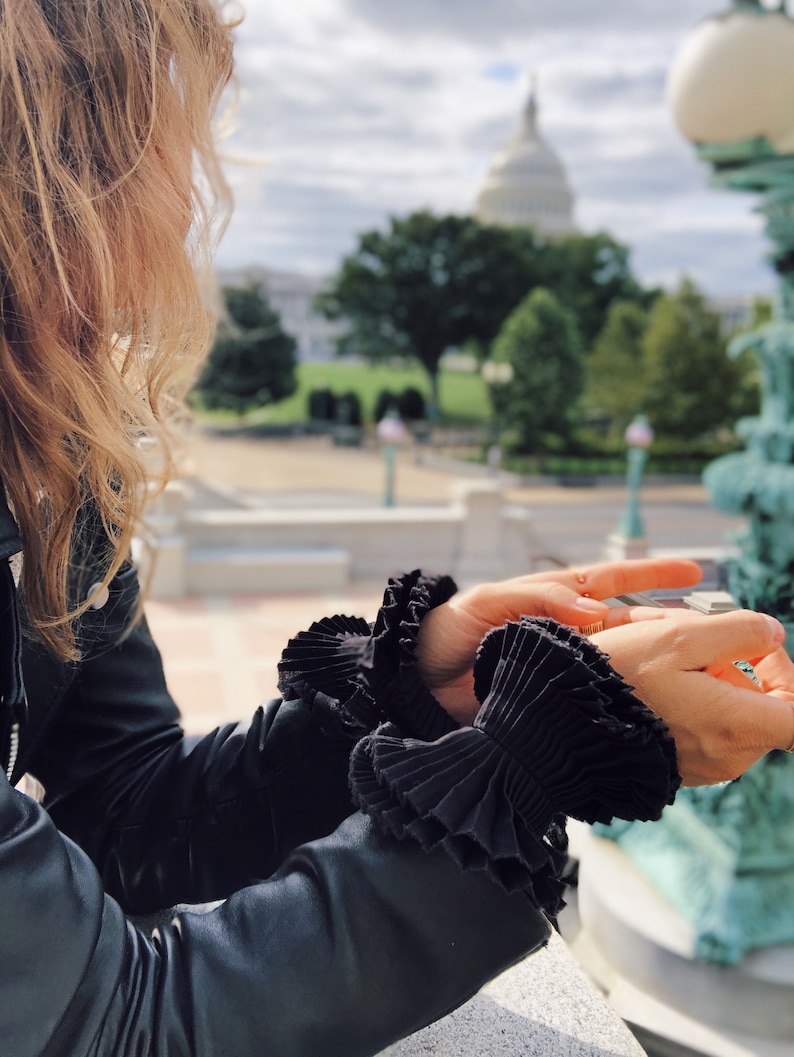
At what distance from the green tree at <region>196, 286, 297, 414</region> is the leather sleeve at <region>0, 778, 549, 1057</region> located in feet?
132

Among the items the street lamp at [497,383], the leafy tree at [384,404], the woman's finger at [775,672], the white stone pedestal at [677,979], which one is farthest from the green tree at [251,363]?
the woman's finger at [775,672]

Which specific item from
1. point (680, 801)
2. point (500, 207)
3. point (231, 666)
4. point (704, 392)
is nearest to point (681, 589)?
point (680, 801)

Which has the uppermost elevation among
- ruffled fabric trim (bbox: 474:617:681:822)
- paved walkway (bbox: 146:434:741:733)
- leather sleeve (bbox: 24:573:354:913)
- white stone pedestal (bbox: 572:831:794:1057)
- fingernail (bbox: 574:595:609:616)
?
fingernail (bbox: 574:595:609:616)

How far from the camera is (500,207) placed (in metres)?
79.2

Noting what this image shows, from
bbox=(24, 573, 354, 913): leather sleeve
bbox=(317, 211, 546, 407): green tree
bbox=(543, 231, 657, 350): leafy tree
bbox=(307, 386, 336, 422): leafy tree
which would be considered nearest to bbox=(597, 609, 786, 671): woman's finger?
bbox=(24, 573, 354, 913): leather sleeve

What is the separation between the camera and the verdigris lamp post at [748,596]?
3.09 metres

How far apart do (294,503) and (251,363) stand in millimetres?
19489

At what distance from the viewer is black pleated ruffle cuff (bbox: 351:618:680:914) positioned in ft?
3.07

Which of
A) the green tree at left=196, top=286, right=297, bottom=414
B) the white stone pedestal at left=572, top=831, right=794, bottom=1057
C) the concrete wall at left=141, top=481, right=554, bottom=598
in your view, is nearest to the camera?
the white stone pedestal at left=572, top=831, right=794, bottom=1057

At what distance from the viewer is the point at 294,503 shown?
24.2 metres

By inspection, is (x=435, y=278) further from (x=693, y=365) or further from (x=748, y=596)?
(x=748, y=596)

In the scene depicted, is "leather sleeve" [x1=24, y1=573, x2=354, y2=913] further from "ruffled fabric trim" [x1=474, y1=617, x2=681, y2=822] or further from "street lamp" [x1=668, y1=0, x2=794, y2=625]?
"street lamp" [x1=668, y1=0, x2=794, y2=625]

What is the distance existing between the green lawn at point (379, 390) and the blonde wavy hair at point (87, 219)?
35.1 m

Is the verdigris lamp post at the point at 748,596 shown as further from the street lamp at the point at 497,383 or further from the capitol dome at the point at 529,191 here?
the capitol dome at the point at 529,191
